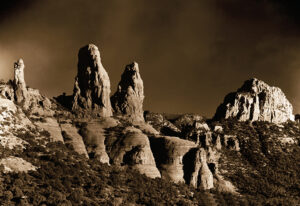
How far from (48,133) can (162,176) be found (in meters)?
31.1

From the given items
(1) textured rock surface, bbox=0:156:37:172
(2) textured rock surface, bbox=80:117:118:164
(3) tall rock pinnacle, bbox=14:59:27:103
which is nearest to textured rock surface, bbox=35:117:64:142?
(2) textured rock surface, bbox=80:117:118:164

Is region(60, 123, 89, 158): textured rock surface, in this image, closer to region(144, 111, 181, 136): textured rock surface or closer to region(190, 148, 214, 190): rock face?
region(190, 148, 214, 190): rock face

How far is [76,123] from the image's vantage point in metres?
146

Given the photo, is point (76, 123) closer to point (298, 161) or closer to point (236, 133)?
point (236, 133)

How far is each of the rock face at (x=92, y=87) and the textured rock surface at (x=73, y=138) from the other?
1049 cm

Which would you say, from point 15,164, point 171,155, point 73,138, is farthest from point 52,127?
point 171,155

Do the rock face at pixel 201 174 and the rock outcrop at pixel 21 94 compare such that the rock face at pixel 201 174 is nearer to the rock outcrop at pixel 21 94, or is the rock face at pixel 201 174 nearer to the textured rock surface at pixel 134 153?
the textured rock surface at pixel 134 153

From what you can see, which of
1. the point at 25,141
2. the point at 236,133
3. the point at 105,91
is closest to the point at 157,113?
the point at 236,133

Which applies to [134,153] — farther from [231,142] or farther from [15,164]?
[231,142]

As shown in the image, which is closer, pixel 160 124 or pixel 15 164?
pixel 15 164

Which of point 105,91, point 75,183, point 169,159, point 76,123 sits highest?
point 105,91

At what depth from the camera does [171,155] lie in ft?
452

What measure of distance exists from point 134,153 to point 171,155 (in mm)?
11222

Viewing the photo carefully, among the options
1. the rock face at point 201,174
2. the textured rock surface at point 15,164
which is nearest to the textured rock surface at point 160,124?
the rock face at point 201,174
